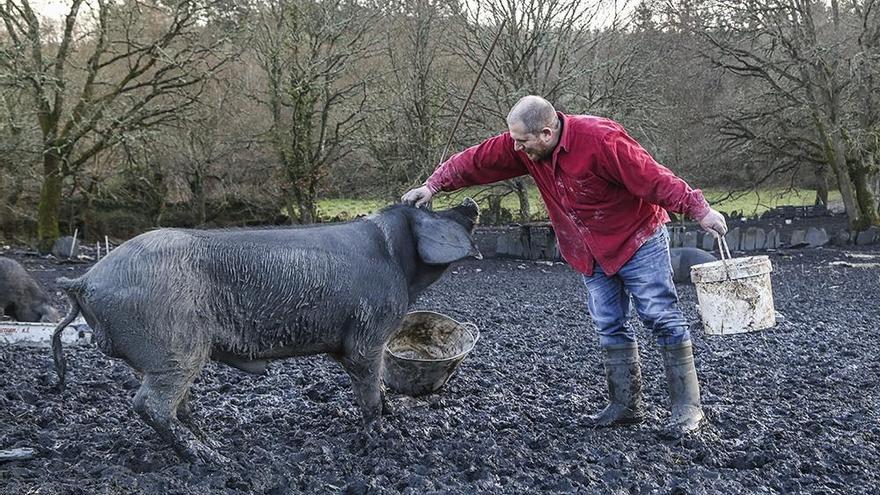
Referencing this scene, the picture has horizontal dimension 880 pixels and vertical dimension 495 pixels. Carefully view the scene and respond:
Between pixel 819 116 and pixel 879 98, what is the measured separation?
1348mm

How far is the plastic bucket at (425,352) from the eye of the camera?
496 centimetres

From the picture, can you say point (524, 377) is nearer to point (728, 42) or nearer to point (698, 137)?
point (728, 42)

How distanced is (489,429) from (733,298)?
244 cm

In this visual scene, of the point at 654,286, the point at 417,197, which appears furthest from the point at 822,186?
the point at 417,197

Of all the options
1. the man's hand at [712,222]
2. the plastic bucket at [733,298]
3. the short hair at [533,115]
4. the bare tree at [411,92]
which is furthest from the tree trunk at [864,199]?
the short hair at [533,115]

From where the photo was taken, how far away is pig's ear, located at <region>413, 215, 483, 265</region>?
14.1 ft

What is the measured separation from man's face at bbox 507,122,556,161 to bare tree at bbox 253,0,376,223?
39.9 ft

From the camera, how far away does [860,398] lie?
512 cm

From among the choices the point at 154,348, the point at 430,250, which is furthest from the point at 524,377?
the point at 154,348

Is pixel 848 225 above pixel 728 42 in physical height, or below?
below

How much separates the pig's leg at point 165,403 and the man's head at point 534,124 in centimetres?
215

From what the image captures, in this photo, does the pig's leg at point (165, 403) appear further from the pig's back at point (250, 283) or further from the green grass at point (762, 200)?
the green grass at point (762, 200)

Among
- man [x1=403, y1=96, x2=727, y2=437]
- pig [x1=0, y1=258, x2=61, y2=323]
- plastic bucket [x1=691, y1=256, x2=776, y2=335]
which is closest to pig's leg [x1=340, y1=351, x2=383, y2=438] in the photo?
man [x1=403, y1=96, x2=727, y2=437]

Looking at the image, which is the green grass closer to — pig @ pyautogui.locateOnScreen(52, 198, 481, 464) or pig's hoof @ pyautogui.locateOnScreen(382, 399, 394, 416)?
pig's hoof @ pyautogui.locateOnScreen(382, 399, 394, 416)
